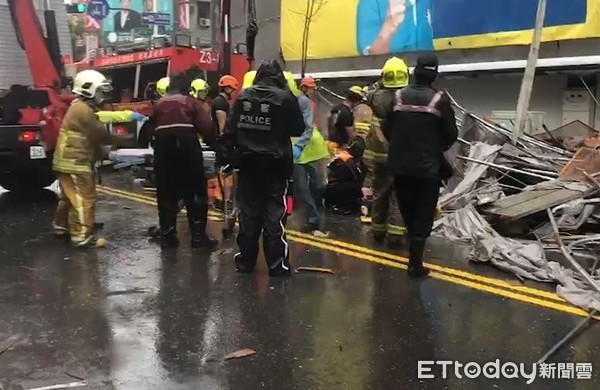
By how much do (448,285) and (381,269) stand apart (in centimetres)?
77

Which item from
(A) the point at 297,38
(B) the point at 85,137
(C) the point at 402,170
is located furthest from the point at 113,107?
(C) the point at 402,170

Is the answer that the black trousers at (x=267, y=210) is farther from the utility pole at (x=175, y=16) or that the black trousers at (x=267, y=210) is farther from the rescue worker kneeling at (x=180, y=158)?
the utility pole at (x=175, y=16)

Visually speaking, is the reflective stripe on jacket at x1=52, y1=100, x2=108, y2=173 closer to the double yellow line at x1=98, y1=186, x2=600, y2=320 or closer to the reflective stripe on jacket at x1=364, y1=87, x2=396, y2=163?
the double yellow line at x1=98, y1=186, x2=600, y2=320

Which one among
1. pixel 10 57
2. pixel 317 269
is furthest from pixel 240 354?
pixel 10 57

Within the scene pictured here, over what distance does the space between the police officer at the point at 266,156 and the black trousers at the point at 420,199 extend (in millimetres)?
1074

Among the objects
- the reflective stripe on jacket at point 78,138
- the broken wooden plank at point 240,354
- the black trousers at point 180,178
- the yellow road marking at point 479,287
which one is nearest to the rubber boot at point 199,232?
the black trousers at point 180,178

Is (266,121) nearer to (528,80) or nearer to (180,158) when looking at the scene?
(180,158)

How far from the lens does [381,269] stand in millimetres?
6688

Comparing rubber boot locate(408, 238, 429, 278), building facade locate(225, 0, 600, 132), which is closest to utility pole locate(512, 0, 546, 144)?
building facade locate(225, 0, 600, 132)

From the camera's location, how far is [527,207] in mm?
7406

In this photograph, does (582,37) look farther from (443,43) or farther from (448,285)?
(448,285)

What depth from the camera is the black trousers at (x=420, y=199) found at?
6.23 m

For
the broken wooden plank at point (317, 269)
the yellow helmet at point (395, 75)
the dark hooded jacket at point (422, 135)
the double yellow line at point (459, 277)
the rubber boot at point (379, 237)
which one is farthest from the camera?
the rubber boot at point (379, 237)

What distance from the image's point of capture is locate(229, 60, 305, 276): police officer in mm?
6152
